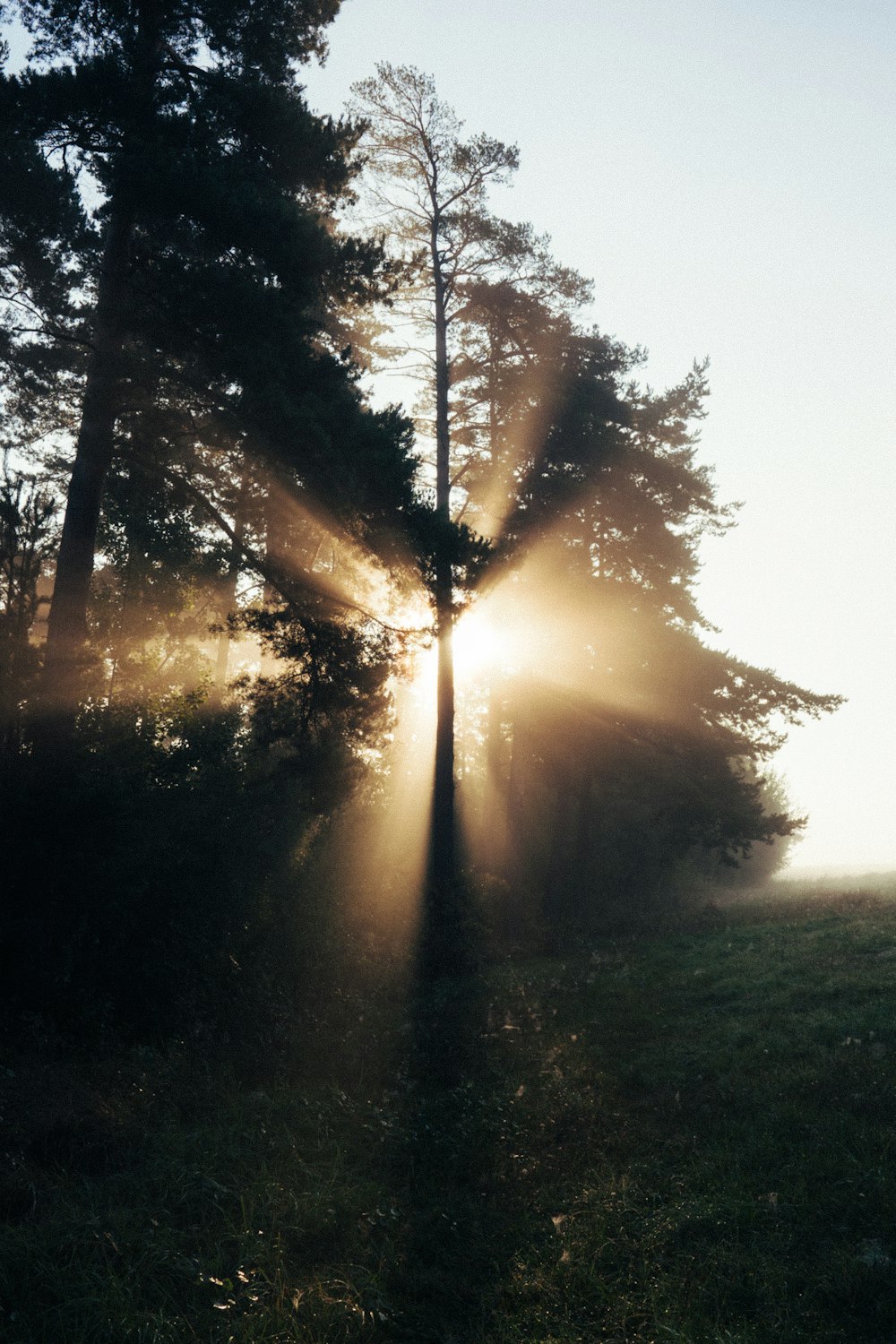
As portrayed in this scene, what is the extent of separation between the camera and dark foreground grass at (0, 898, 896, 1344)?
16.9ft

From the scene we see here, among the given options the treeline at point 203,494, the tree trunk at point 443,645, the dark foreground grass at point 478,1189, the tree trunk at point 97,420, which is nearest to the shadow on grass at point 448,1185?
the dark foreground grass at point 478,1189

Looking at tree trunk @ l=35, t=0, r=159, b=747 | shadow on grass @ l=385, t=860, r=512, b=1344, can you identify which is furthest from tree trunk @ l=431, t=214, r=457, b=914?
shadow on grass @ l=385, t=860, r=512, b=1344

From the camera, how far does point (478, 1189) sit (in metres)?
7.14

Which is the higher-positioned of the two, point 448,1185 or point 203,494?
point 203,494

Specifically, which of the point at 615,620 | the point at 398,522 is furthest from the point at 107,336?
the point at 615,620

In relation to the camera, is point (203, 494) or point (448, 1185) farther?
point (203, 494)

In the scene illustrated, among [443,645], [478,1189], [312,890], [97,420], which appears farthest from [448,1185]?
[443,645]

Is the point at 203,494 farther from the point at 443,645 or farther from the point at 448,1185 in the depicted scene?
the point at 448,1185

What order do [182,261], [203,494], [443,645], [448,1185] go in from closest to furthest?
[448,1185], [182,261], [203,494], [443,645]

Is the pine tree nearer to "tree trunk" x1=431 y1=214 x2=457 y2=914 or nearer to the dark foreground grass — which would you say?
"tree trunk" x1=431 y1=214 x2=457 y2=914

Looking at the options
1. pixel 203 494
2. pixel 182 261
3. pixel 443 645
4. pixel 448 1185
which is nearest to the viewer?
pixel 448 1185

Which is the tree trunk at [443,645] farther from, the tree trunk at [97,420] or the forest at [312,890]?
the tree trunk at [97,420]

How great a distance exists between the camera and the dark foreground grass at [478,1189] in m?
5.14

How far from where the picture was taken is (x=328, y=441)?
1141 cm
